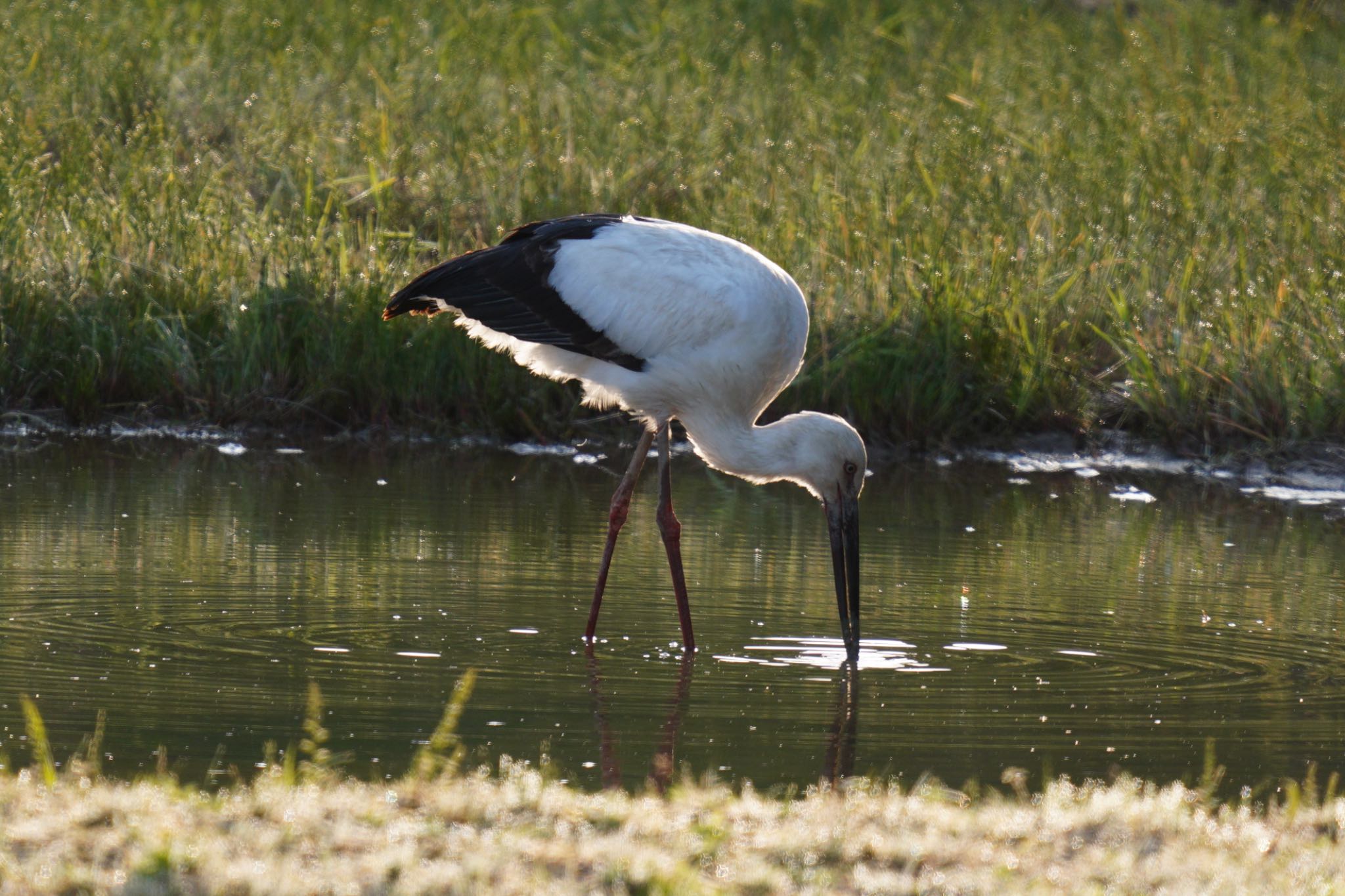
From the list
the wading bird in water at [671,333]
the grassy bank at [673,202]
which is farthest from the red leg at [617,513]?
the grassy bank at [673,202]

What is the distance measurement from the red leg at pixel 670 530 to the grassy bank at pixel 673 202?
2667 millimetres

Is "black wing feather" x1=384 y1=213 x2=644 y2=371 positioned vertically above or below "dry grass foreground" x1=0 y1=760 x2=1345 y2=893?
above

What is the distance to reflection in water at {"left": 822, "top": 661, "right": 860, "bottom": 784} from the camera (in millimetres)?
4660

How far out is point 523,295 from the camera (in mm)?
A: 6863

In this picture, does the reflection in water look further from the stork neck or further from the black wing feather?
the black wing feather

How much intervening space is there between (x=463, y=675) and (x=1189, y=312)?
231 inches

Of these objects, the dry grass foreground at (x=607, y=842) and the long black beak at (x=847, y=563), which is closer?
the dry grass foreground at (x=607, y=842)

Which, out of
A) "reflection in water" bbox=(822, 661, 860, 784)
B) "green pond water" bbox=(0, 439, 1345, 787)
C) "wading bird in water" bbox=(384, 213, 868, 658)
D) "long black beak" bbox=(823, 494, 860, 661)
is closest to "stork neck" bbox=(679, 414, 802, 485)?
"wading bird in water" bbox=(384, 213, 868, 658)

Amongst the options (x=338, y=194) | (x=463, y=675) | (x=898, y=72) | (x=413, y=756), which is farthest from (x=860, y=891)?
(x=898, y=72)

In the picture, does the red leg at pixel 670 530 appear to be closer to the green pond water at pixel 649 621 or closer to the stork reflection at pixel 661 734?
the green pond water at pixel 649 621

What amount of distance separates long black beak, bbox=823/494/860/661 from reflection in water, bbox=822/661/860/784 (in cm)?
26

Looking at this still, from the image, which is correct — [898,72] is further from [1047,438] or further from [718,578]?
[718,578]

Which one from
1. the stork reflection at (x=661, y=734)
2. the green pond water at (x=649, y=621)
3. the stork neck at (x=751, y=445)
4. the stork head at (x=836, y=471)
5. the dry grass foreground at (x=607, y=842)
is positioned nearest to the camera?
the dry grass foreground at (x=607, y=842)

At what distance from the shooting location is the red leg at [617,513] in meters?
6.40
